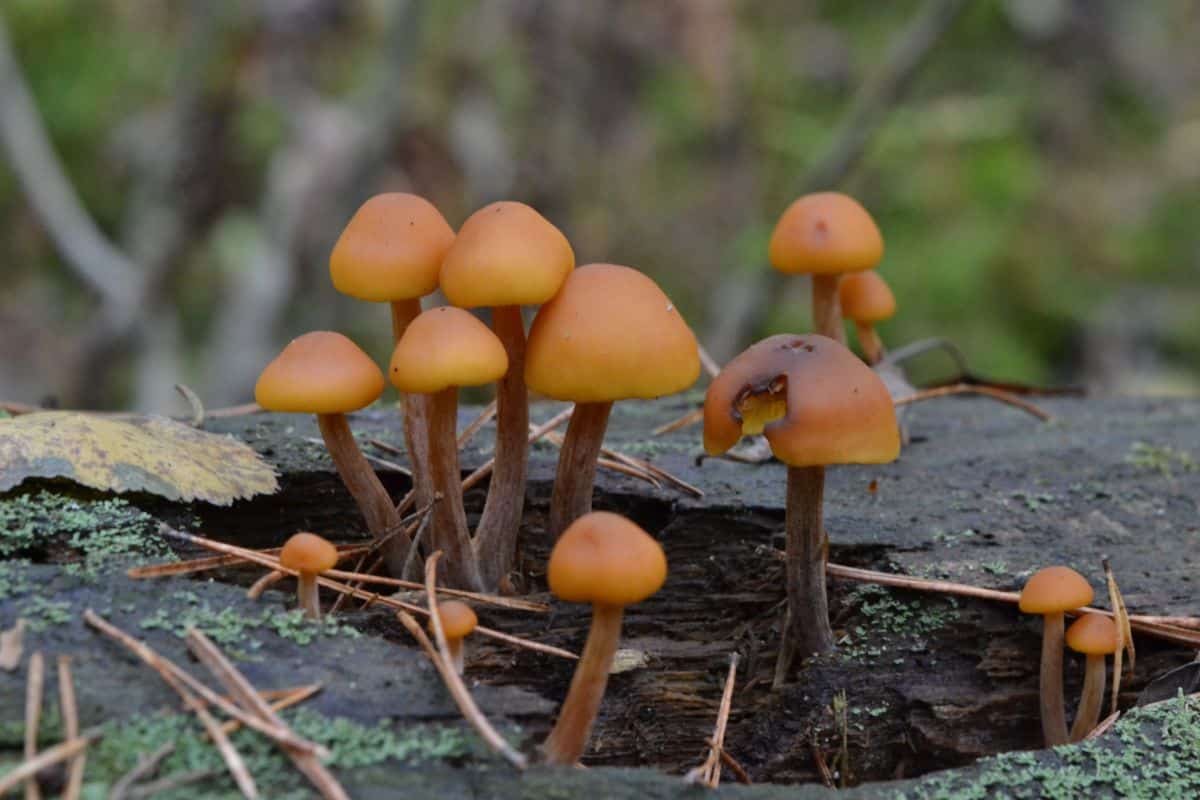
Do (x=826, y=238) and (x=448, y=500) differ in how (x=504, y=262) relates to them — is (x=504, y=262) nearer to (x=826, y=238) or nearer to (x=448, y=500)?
(x=448, y=500)

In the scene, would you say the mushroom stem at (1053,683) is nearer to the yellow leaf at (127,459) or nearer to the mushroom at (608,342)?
the mushroom at (608,342)

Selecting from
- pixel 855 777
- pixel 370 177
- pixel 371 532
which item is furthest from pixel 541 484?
pixel 370 177

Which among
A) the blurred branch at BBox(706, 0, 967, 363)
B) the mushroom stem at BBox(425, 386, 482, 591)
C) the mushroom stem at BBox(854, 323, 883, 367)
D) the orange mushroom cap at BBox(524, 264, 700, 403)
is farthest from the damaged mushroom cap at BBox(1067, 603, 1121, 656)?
the blurred branch at BBox(706, 0, 967, 363)

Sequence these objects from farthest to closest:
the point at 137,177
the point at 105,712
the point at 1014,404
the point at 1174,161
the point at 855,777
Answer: the point at 1174,161, the point at 137,177, the point at 1014,404, the point at 855,777, the point at 105,712

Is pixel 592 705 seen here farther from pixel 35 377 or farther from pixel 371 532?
pixel 35 377

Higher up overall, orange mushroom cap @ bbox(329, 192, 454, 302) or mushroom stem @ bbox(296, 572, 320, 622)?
orange mushroom cap @ bbox(329, 192, 454, 302)

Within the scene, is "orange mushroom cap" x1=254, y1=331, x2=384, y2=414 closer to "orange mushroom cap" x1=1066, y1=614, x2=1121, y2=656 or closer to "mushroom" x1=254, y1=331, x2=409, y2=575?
"mushroom" x1=254, y1=331, x2=409, y2=575

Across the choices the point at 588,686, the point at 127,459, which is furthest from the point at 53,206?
the point at 588,686
